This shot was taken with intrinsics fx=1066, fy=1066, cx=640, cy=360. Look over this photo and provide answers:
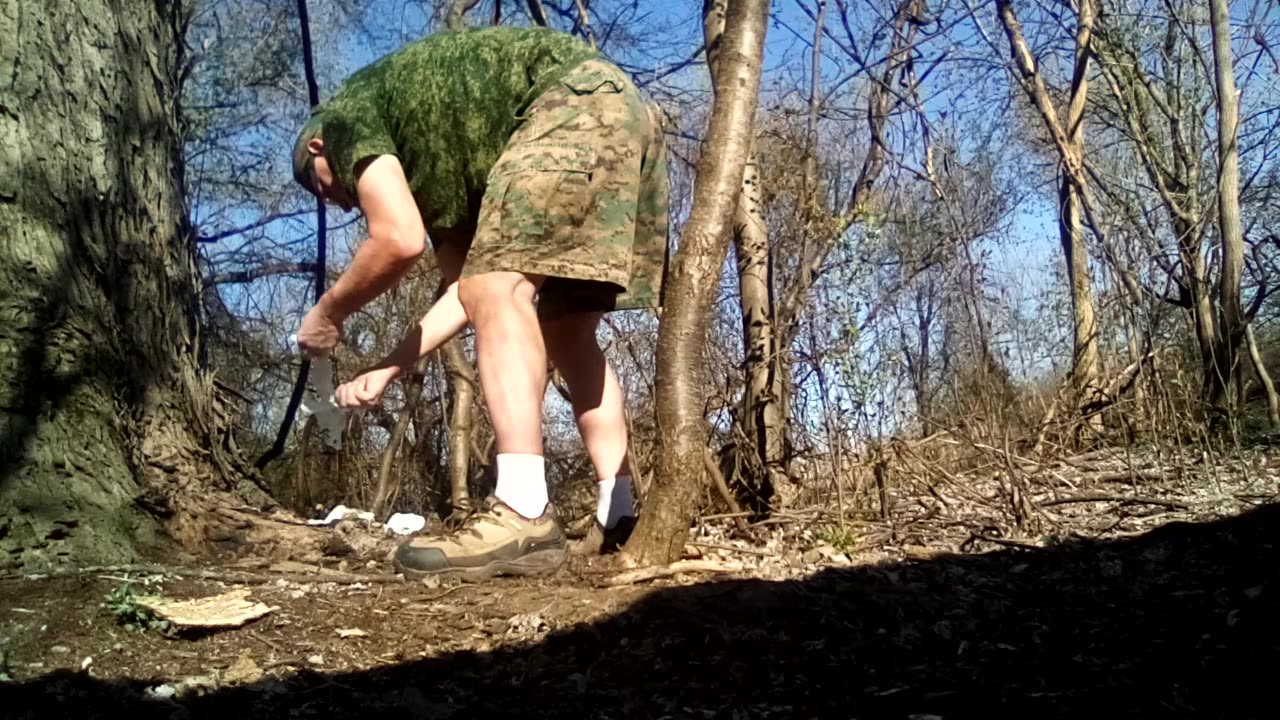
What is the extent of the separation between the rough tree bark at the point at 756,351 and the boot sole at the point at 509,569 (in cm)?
143

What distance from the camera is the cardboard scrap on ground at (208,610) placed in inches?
79.4

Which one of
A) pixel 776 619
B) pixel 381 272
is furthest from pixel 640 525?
pixel 381 272

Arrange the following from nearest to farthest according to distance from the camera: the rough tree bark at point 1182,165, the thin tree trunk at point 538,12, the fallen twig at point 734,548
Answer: the fallen twig at point 734,548, the rough tree bark at point 1182,165, the thin tree trunk at point 538,12

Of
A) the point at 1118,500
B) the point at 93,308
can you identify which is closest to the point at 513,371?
the point at 93,308

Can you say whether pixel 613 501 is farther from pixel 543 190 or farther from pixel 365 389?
pixel 543 190

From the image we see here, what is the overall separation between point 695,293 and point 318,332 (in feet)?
3.13

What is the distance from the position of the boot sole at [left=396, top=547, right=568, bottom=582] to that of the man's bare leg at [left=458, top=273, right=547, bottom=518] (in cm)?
10

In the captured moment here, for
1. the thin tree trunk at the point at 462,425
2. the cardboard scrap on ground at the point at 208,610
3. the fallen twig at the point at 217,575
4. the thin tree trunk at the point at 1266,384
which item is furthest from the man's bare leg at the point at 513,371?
the thin tree trunk at the point at 462,425

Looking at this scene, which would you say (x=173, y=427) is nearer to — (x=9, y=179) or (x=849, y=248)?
(x=9, y=179)

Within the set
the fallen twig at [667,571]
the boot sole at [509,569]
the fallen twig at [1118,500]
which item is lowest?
the fallen twig at [667,571]

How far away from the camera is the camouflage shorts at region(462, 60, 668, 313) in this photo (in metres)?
2.37

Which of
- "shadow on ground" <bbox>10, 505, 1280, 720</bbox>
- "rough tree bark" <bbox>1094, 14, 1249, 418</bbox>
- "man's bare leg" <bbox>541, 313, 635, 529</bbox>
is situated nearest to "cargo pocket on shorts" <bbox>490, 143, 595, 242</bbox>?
"man's bare leg" <bbox>541, 313, 635, 529</bbox>

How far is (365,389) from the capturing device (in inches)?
103

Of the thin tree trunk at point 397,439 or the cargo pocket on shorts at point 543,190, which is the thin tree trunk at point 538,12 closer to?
the thin tree trunk at point 397,439
